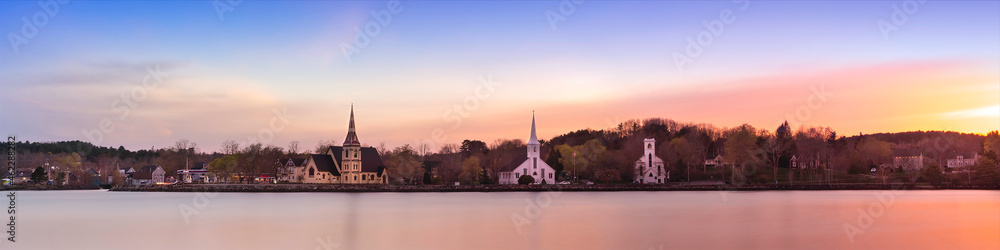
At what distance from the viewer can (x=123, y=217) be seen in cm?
3806

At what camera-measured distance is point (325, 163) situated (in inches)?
3762

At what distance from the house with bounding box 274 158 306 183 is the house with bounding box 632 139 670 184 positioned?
43.6 metres

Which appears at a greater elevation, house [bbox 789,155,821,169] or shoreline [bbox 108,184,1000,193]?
house [bbox 789,155,821,169]

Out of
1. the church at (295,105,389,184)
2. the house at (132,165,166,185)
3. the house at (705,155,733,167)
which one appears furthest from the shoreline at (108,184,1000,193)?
the house at (132,165,166,185)

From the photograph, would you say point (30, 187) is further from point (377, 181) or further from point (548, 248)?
point (548, 248)

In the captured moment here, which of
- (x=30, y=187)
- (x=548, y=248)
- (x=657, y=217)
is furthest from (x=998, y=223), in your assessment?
(x=30, y=187)

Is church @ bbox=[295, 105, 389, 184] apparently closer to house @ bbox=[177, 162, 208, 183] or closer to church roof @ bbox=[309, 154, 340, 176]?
church roof @ bbox=[309, 154, 340, 176]

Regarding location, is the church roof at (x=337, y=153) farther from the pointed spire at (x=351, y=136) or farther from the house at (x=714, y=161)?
the house at (x=714, y=161)

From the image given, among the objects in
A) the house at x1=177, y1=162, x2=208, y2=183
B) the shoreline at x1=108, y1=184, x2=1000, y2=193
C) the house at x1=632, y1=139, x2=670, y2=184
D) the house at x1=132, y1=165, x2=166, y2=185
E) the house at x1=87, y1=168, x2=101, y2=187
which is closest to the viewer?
the shoreline at x1=108, y1=184, x2=1000, y2=193

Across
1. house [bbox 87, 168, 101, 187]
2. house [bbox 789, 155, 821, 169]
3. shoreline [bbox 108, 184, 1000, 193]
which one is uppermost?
house [bbox 789, 155, 821, 169]

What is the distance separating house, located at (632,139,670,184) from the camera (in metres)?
93.1

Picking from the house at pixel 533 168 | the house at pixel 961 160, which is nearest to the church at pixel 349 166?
the house at pixel 533 168

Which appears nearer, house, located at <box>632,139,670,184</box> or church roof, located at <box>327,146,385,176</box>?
house, located at <box>632,139,670,184</box>

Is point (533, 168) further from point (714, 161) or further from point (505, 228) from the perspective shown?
point (505, 228)
